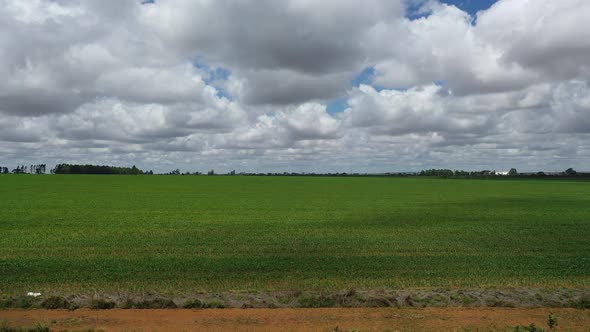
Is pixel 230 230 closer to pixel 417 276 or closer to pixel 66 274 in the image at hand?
pixel 66 274

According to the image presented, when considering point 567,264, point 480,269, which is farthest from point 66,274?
point 567,264

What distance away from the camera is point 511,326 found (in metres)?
9.01

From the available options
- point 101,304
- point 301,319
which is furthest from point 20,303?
point 301,319

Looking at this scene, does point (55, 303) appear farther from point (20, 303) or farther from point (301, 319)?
point (301, 319)

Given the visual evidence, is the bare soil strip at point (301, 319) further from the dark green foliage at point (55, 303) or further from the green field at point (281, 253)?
the green field at point (281, 253)

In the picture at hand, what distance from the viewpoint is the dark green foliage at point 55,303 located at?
10109 millimetres

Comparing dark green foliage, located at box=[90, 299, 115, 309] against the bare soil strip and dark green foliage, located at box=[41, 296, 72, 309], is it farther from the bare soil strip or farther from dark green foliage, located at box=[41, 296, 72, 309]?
dark green foliage, located at box=[41, 296, 72, 309]

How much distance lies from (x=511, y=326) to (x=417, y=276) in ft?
17.0

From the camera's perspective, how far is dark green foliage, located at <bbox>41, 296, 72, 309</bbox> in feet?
33.2

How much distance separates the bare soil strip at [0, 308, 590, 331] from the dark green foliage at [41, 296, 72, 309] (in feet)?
0.78

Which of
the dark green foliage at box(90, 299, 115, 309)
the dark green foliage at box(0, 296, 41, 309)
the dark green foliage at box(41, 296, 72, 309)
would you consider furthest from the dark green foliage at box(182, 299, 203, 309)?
the dark green foliage at box(0, 296, 41, 309)

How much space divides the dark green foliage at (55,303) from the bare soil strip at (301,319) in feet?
0.78

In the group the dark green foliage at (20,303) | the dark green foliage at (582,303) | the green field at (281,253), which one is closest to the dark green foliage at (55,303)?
the dark green foliage at (20,303)

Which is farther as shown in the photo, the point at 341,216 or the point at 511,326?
the point at 341,216
